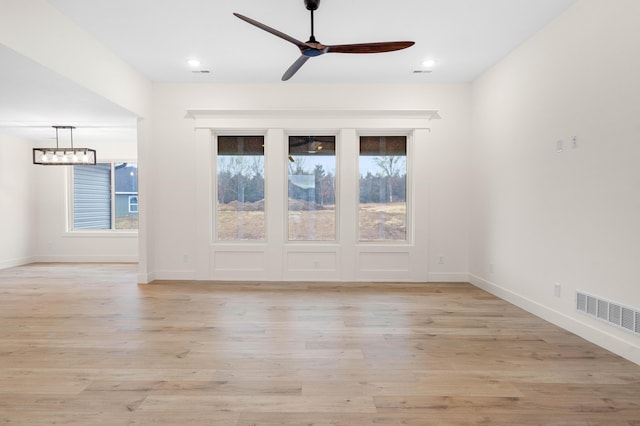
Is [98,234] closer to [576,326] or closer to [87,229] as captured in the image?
[87,229]

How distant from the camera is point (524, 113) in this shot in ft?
12.6

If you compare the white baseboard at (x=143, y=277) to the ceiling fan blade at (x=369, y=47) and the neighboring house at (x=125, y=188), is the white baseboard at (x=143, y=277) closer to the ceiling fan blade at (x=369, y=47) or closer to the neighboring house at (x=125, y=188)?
the neighboring house at (x=125, y=188)

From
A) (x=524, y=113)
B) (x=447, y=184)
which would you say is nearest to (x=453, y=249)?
(x=447, y=184)

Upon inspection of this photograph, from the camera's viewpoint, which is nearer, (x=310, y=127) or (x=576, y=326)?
(x=576, y=326)

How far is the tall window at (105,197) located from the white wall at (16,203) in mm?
846

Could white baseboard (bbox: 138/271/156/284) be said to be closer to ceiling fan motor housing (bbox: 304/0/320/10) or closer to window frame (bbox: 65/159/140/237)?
window frame (bbox: 65/159/140/237)

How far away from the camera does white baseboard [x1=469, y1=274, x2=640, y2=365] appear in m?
2.59

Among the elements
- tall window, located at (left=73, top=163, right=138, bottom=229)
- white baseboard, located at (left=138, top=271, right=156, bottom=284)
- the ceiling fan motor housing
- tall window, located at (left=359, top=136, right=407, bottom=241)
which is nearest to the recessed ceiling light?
tall window, located at (left=359, top=136, right=407, bottom=241)

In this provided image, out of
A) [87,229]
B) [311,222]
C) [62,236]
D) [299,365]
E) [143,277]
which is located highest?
[311,222]

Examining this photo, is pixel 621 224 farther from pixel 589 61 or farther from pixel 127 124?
pixel 127 124

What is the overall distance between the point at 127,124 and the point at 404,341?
5.21 metres

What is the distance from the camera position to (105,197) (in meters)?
7.45

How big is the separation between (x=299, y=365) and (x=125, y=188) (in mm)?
6803

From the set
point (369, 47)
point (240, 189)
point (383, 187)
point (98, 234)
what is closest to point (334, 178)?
point (383, 187)
